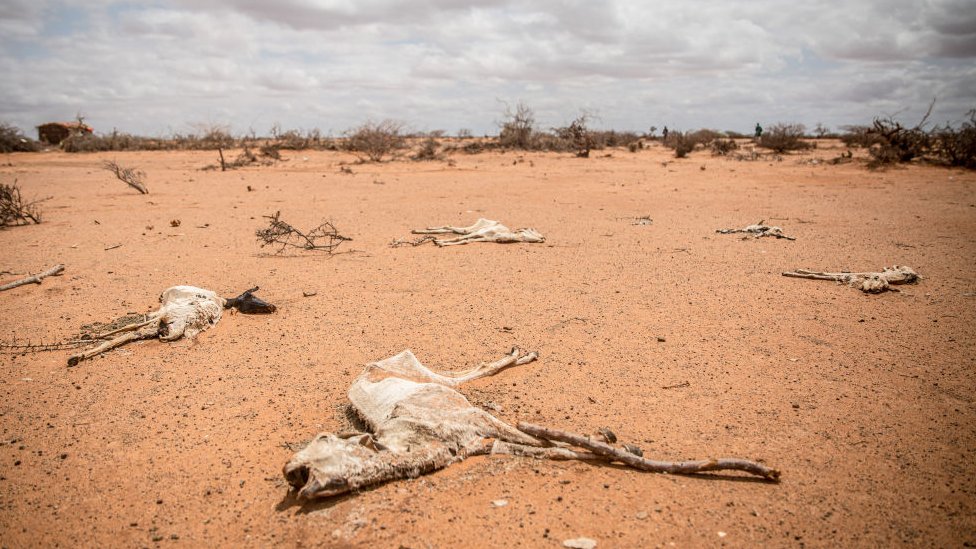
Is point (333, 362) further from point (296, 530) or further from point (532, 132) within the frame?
point (532, 132)

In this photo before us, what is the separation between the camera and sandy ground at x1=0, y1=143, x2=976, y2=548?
96.0 inches

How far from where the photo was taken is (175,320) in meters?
4.38

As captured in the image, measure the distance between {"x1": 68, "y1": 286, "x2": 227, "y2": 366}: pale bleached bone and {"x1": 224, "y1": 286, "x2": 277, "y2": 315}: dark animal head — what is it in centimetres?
21

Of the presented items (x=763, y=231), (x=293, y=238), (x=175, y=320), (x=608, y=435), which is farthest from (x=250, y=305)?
(x=763, y=231)

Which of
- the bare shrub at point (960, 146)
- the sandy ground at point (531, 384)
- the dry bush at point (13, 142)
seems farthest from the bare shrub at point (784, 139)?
the dry bush at point (13, 142)

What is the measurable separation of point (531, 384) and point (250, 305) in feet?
9.26

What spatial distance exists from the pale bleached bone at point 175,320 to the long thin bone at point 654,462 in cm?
316

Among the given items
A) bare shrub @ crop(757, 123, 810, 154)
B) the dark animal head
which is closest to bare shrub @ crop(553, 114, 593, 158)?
bare shrub @ crop(757, 123, 810, 154)

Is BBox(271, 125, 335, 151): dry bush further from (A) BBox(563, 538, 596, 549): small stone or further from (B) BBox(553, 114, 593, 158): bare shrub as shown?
(A) BBox(563, 538, 596, 549): small stone

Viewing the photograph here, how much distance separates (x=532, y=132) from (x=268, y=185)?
14587mm

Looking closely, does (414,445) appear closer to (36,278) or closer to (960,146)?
(36,278)

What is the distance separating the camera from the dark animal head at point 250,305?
4.91 m

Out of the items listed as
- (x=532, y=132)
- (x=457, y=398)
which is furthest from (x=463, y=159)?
(x=457, y=398)

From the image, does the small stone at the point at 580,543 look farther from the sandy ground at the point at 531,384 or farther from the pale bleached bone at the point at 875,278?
the pale bleached bone at the point at 875,278
